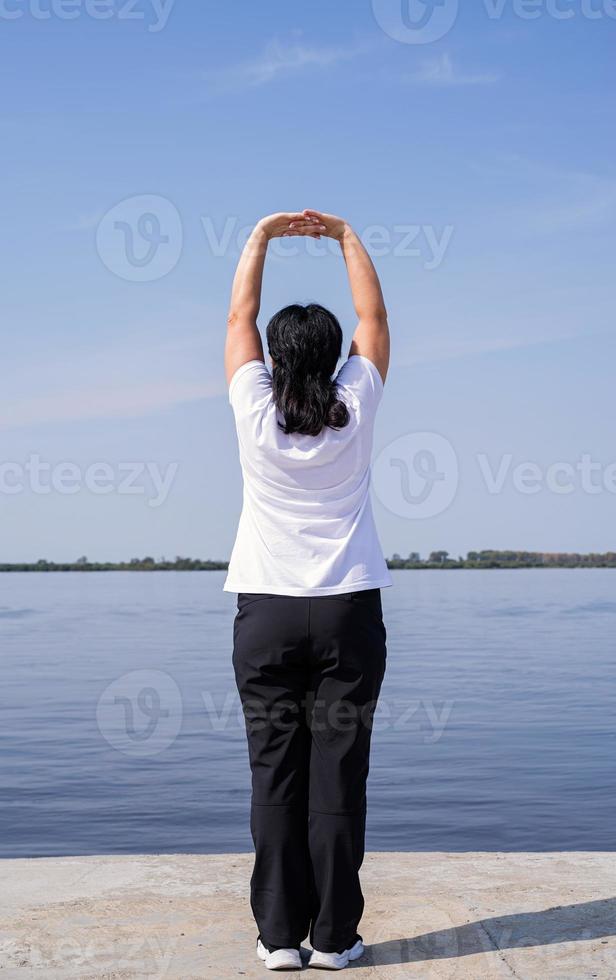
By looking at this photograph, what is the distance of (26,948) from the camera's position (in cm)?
355

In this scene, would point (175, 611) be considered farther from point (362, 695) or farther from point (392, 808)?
point (362, 695)

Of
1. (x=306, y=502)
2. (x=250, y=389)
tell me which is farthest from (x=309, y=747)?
(x=250, y=389)

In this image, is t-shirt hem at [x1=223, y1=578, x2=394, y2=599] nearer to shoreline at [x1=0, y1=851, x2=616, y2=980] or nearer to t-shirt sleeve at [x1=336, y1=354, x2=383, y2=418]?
t-shirt sleeve at [x1=336, y1=354, x2=383, y2=418]

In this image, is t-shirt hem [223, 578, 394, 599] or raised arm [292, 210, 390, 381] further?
raised arm [292, 210, 390, 381]

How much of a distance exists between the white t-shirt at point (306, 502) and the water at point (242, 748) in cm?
496

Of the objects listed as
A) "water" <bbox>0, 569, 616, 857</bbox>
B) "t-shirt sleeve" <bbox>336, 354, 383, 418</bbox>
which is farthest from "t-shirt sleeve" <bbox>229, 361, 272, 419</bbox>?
"water" <bbox>0, 569, 616, 857</bbox>

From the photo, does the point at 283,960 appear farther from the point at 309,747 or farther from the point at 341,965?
the point at 309,747

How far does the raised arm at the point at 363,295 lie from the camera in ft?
11.8

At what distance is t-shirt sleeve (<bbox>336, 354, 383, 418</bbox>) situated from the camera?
3.48m

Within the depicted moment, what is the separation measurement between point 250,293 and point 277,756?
4.94ft

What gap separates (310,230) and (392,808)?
665cm

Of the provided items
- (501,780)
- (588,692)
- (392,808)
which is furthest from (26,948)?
(588,692)

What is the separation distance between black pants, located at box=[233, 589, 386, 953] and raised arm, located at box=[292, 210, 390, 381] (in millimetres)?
810

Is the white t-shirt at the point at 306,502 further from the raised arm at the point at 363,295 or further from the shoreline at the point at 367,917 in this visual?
the shoreline at the point at 367,917
